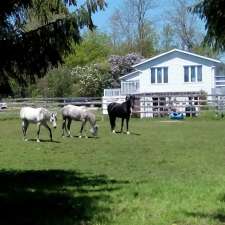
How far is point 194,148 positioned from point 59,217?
11844 millimetres

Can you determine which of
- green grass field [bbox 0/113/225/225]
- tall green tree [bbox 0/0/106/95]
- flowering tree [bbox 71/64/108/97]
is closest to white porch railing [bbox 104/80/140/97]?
flowering tree [bbox 71/64/108/97]

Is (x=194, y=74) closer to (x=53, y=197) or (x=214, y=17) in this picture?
(x=53, y=197)

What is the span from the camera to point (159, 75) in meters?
55.2

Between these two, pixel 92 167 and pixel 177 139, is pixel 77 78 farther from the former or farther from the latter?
pixel 92 167

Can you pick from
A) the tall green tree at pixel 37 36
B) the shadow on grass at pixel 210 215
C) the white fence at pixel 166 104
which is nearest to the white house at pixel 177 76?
the white fence at pixel 166 104

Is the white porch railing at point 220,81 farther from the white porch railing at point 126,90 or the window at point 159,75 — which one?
the white porch railing at point 126,90

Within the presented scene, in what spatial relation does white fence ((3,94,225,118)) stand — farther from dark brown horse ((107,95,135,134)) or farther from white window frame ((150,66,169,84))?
dark brown horse ((107,95,135,134))

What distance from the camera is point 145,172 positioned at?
13641mm

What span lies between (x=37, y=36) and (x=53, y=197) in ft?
8.84

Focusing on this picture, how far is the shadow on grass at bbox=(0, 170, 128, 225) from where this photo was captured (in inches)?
Result: 314

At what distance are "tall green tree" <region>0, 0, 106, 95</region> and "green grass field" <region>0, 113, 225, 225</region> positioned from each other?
6.88 ft

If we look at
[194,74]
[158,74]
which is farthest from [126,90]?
[194,74]

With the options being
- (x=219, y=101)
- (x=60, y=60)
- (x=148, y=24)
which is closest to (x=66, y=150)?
(x=60, y=60)

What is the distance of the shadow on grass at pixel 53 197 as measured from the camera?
7970 mm
